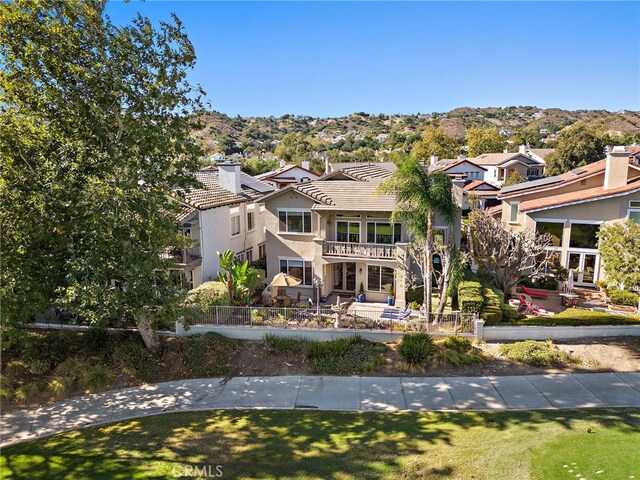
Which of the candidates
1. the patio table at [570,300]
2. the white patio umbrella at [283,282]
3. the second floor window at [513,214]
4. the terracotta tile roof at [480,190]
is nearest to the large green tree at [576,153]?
Result: the terracotta tile roof at [480,190]

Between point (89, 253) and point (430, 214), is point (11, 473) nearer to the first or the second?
point (89, 253)

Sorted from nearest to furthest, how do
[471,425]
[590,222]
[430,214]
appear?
[471,425]
[430,214]
[590,222]

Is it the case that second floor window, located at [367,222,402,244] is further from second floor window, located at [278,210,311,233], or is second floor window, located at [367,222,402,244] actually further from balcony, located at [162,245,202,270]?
balcony, located at [162,245,202,270]

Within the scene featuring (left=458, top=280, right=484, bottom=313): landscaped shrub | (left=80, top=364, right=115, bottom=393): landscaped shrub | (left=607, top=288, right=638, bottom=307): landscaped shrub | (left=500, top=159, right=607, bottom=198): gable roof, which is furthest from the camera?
(left=500, top=159, right=607, bottom=198): gable roof

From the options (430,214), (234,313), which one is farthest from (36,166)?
(430,214)

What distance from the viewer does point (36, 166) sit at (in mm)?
14781

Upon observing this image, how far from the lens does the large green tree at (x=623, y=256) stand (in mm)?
18516

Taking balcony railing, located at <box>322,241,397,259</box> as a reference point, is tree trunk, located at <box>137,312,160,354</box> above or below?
below

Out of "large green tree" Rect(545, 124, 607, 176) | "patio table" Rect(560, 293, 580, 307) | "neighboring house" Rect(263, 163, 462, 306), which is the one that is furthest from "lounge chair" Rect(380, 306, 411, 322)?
"large green tree" Rect(545, 124, 607, 176)

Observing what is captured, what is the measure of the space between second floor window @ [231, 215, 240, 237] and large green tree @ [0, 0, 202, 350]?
11.1 metres

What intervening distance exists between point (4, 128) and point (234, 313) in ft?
35.9

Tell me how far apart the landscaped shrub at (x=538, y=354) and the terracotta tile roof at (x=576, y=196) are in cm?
1177

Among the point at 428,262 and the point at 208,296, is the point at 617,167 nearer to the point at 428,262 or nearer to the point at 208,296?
the point at 428,262

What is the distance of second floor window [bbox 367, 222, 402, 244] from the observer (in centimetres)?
2467
